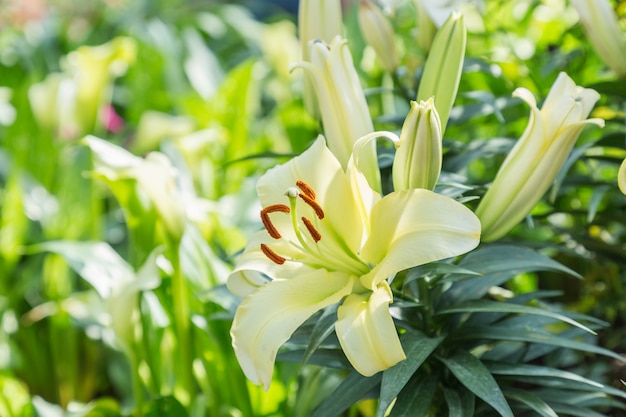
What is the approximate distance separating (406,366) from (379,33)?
44 centimetres

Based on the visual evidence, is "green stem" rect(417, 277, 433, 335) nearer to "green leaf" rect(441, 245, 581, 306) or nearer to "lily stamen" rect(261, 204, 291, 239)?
"green leaf" rect(441, 245, 581, 306)

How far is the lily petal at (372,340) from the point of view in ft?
1.90

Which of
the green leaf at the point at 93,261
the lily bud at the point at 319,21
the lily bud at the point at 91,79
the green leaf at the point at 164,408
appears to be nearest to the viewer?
the lily bud at the point at 319,21

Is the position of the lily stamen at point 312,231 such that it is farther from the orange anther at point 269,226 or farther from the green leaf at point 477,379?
the green leaf at point 477,379

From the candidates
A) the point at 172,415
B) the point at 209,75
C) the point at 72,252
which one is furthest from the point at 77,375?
the point at 209,75

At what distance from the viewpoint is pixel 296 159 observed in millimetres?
680

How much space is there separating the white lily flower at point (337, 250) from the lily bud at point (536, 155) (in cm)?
11

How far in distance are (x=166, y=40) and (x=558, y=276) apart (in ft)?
4.33

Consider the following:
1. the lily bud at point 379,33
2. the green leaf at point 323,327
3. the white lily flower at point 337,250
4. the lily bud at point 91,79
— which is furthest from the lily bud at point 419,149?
the lily bud at point 91,79

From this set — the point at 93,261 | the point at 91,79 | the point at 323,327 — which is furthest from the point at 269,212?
the point at 91,79

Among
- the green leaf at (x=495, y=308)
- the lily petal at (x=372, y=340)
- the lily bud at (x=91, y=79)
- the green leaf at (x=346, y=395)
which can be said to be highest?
the lily petal at (x=372, y=340)

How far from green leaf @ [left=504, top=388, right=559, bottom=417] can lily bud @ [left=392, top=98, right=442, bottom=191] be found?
0.72ft

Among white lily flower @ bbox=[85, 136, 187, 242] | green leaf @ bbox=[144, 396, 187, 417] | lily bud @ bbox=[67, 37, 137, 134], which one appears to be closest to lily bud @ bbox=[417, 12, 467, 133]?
white lily flower @ bbox=[85, 136, 187, 242]

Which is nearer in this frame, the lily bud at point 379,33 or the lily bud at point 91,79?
the lily bud at point 379,33
